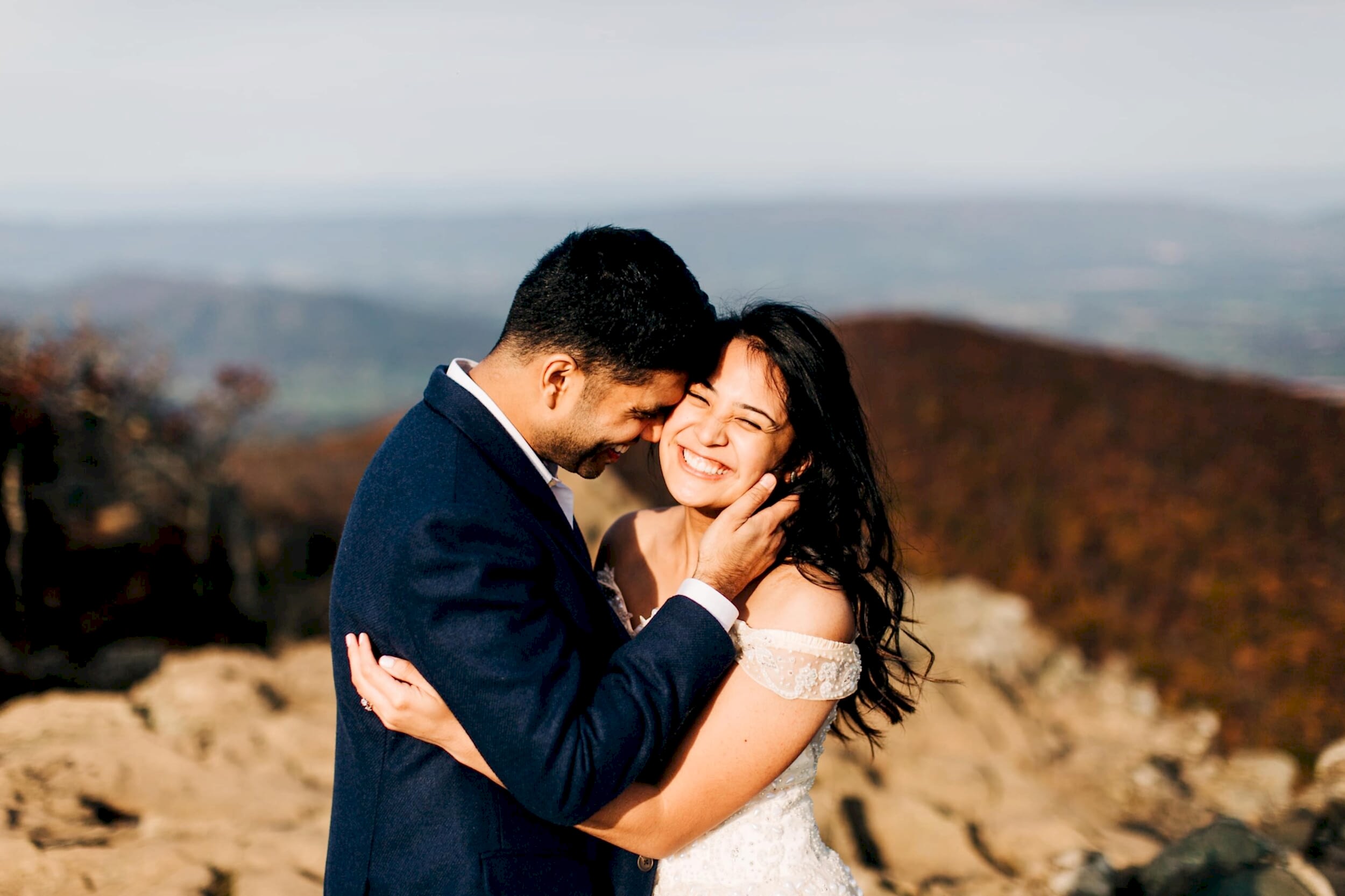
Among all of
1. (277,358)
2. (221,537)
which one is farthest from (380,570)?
(277,358)

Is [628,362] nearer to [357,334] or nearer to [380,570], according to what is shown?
[380,570]

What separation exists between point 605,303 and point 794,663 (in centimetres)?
106

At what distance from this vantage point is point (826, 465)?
2.85m

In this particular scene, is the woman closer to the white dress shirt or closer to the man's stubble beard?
the white dress shirt

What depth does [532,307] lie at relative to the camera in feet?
7.50

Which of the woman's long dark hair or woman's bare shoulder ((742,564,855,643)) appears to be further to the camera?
the woman's long dark hair

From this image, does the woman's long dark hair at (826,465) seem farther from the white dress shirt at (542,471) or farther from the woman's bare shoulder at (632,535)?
the woman's bare shoulder at (632,535)

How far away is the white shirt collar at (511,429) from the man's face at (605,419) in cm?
6

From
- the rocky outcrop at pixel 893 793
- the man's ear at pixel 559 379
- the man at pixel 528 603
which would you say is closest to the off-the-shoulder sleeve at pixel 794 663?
the man at pixel 528 603

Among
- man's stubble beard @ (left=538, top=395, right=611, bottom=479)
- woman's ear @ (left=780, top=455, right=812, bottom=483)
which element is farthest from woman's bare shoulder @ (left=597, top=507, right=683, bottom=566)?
man's stubble beard @ (left=538, top=395, right=611, bottom=479)

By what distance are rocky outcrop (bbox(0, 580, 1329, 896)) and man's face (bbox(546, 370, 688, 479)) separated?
235 cm

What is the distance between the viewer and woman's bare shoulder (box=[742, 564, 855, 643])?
252 cm

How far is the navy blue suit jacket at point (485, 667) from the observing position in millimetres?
1877

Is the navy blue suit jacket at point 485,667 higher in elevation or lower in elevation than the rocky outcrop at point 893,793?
higher
